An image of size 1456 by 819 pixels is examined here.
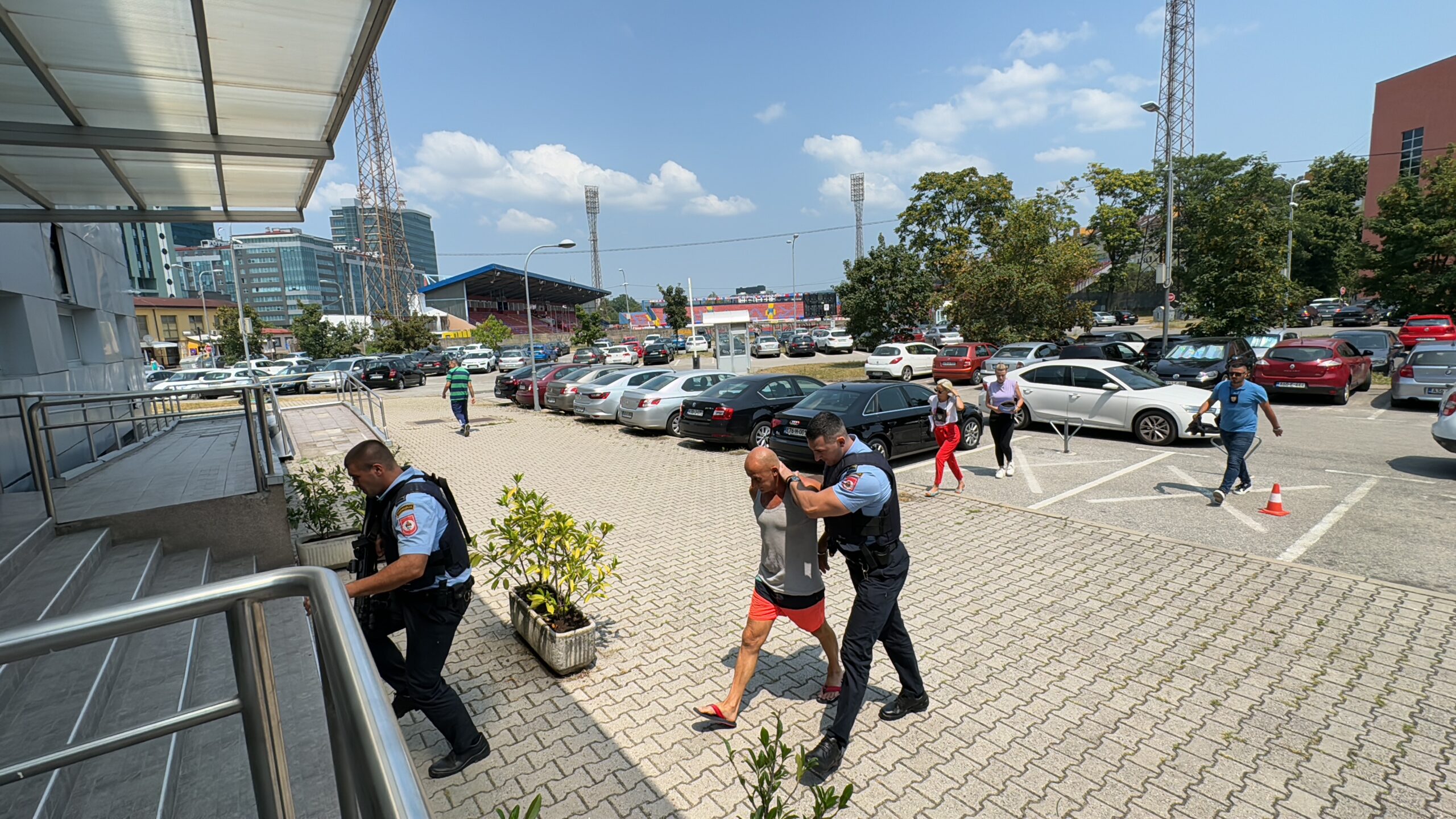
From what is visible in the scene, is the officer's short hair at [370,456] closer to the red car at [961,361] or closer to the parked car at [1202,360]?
the parked car at [1202,360]

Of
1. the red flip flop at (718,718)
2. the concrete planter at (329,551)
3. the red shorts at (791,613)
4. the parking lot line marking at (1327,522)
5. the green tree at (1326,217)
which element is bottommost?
the parking lot line marking at (1327,522)

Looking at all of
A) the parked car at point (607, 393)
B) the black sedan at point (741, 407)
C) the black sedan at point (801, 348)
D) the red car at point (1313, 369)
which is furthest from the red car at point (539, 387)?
the black sedan at point (801, 348)

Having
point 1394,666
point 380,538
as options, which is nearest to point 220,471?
point 380,538

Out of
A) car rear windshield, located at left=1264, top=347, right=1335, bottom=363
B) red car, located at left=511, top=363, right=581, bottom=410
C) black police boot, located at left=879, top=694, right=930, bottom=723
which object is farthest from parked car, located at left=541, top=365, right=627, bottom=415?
car rear windshield, located at left=1264, top=347, right=1335, bottom=363

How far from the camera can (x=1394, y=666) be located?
4.34 metres

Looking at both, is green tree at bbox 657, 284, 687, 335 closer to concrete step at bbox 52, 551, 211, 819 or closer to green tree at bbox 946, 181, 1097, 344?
green tree at bbox 946, 181, 1097, 344

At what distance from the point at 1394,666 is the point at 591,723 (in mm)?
5052

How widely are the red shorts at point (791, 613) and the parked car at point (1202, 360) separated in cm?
1611

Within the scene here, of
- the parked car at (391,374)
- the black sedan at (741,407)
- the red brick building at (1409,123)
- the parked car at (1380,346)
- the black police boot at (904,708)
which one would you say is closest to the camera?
the black police boot at (904,708)

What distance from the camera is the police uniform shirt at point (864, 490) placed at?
353cm

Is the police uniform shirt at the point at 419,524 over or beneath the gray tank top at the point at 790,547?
over

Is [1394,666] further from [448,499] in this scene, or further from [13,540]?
[13,540]

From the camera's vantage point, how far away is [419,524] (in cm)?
318

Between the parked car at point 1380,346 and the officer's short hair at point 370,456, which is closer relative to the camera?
the officer's short hair at point 370,456
